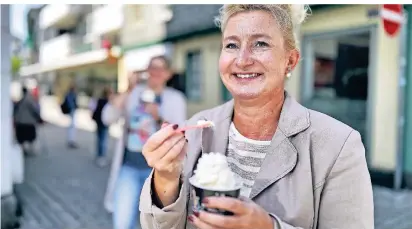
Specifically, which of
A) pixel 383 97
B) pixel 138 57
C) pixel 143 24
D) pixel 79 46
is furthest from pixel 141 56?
pixel 79 46

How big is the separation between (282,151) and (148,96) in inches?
89.6

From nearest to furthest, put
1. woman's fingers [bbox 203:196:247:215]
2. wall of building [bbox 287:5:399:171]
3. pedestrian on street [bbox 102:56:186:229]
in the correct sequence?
woman's fingers [bbox 203:196:247:215] < pedestrian on street [bbox 102:56:186:229] < wall of building [bbox 287:5:399:171]

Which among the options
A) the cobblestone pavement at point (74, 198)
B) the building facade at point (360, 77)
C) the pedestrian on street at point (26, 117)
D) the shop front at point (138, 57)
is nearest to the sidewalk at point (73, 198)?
the cobblestone pavement at point (74, 198)

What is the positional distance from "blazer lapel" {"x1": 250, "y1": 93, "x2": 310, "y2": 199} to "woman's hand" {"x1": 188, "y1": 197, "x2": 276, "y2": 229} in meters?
0.22

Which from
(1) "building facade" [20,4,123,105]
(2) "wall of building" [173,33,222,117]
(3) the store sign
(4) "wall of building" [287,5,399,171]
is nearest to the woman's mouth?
(4) "wall of building" [287,5,399,171]

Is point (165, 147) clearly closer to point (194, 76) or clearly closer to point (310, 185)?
point (310, 185)

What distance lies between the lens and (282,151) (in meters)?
1.34

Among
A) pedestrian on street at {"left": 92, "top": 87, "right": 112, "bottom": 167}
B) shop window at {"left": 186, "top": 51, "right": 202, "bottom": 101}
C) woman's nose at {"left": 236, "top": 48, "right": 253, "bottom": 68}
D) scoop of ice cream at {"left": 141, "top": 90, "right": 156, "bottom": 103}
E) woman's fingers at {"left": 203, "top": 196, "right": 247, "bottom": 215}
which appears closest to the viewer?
woman's fingers at {"left": 203, "top": 196, "right": 247, "bottom": 215}

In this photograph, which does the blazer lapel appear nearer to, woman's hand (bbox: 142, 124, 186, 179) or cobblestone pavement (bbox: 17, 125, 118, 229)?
woman's hand (bbox: 142, 124, 186, 179)

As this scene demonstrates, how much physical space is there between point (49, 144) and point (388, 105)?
9.77 meters

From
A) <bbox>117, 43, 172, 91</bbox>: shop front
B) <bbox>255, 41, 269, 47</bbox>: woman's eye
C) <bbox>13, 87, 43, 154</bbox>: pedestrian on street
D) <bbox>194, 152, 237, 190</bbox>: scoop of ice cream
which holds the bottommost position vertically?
<bbox>13, 87, 43, 154</bbox>: pedestrian on street

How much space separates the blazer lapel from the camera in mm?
1310

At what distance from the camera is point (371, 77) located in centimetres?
731

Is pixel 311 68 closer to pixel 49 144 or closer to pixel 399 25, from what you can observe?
pixel 399 25
